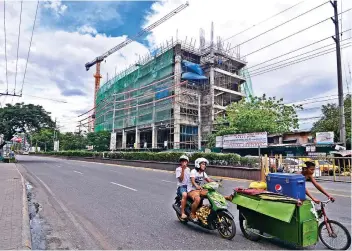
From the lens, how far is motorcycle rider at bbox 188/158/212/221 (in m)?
5.61

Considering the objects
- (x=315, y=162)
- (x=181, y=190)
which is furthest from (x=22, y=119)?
(x=181, y=190)

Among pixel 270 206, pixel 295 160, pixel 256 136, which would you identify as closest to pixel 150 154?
pixel 256 136

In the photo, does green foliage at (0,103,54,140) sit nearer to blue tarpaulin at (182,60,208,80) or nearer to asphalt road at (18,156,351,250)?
blue tarpaulin at (182,60,208,80)

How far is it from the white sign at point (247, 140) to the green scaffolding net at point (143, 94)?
2301 cm

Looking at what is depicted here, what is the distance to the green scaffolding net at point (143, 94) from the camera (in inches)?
2023

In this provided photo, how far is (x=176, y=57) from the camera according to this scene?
166ft

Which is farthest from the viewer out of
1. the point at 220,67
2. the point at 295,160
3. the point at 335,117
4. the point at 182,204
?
the point at 220,67

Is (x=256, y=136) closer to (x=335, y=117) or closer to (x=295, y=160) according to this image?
(x=295, y=160)

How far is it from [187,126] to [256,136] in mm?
28229

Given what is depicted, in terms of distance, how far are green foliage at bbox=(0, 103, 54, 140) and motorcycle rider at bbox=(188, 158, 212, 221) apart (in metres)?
34.3

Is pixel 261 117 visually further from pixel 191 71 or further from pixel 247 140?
pixel 191 71

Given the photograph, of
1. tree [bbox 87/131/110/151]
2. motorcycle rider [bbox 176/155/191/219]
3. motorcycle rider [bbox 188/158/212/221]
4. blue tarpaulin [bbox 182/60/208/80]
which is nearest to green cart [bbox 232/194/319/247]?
motorcycle rider [bbox 188/158/212/221]

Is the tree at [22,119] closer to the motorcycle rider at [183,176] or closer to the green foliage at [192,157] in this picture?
the green foliage at [192,157]

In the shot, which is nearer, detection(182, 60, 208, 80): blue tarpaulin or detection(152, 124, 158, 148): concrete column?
detection(182, 60, 208, 80): blue tarpaulin
